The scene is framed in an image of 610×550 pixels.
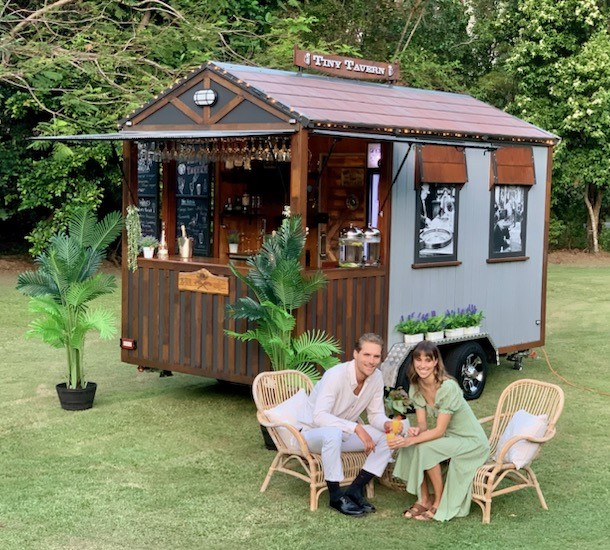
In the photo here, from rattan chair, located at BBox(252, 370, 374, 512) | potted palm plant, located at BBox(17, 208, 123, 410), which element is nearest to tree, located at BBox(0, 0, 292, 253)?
potted palm plant, located at BBox(17, 208, 123, 410)

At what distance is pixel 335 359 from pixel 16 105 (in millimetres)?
12636

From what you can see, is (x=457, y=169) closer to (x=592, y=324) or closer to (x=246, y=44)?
(x=592, y=324)

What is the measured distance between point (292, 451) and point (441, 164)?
4243 millimetres

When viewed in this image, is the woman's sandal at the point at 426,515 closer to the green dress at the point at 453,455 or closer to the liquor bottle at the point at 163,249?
the green dress at the point at 453,455

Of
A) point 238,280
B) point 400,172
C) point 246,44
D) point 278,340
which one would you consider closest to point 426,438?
point 278,340

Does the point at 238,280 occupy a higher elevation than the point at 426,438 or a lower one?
higher

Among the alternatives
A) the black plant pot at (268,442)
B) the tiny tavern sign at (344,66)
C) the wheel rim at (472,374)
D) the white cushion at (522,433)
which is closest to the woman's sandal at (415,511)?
the white cushion at (522,433)

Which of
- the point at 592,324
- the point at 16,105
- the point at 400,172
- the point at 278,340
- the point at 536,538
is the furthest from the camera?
the point at 16,105

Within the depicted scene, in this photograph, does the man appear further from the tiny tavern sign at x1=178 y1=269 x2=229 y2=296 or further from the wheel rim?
the wheel rim

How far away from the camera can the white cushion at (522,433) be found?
22.5 ft

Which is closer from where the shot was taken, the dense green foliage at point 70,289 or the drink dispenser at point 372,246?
the dense green foliage at point 70,289

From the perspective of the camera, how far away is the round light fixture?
9613 mm

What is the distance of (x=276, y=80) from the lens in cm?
983

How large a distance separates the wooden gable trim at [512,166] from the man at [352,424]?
14.8 feet
